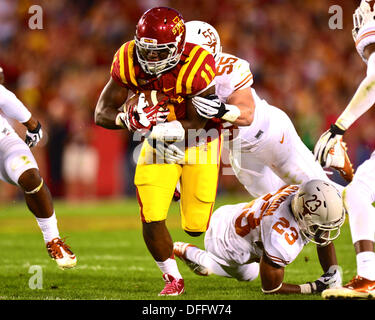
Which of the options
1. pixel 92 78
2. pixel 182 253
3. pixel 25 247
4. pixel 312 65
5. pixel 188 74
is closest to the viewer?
pixel 188 74

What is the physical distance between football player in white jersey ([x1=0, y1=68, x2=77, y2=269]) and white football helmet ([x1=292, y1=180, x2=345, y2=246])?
1394mm

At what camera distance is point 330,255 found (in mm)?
4363

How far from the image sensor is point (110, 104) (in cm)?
426

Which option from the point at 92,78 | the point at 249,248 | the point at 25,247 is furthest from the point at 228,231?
the point at 92,78

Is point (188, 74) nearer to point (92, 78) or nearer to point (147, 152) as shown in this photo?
point (147, 152)

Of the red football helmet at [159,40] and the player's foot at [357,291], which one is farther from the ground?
the red football helmet at [159,40]

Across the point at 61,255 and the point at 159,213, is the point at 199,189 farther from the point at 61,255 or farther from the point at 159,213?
the point at 61,255

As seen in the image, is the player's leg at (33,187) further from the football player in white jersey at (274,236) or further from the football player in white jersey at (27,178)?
the football player in white jersey at (274,236)

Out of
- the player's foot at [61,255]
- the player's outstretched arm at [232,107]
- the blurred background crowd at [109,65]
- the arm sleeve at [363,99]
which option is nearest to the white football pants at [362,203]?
the arm sleeve at [363,99]

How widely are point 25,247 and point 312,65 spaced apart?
281 inches

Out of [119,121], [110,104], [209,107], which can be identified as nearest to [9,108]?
[110,104]

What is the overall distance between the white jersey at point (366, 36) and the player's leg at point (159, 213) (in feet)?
4.17

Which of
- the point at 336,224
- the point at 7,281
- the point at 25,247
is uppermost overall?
the point at 336,224

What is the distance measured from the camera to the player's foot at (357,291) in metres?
3.61
